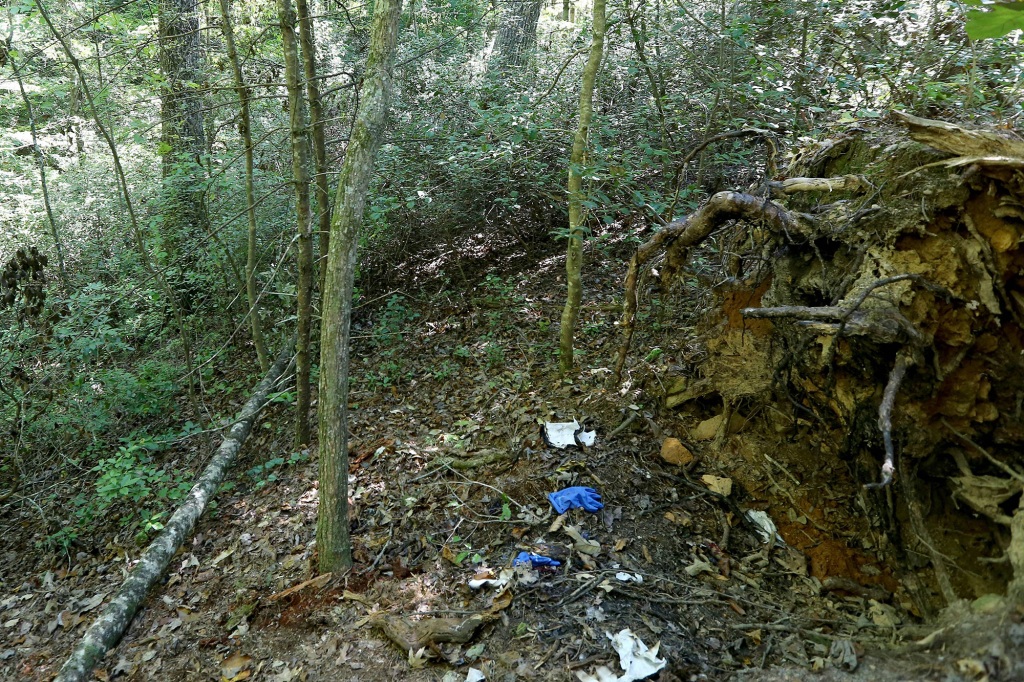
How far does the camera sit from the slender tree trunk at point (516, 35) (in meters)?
8.84

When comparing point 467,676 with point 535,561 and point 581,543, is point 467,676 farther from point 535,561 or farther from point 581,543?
point 581,543

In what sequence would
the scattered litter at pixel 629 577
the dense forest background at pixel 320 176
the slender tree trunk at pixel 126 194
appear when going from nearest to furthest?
1. the scattered litter at pixel 629 577
2. the slender tree trunk at pixel 126 194
3. the dense forest background at pixel 320 176

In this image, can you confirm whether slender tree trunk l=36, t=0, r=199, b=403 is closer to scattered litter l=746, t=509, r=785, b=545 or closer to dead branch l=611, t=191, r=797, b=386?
dead branch l=611, t=191, r=797, b=386

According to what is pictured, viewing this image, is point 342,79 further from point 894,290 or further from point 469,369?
point 894,290

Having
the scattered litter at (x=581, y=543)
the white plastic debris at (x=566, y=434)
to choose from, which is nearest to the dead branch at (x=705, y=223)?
the white plastic debris at (x=566, y=434)

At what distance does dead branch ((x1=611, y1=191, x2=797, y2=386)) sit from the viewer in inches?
163

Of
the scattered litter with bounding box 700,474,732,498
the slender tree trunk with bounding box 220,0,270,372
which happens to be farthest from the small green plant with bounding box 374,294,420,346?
the scattered litter with bounding box 700,474,732,498

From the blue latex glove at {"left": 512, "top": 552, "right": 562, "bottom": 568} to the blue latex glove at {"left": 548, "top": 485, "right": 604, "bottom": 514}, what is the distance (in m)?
0.45

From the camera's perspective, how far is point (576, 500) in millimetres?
4641

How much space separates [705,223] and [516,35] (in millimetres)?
6312

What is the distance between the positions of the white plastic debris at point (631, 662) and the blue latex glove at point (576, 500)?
1.11m

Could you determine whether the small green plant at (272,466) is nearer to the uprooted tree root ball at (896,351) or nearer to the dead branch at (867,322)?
the uprooted tree root ball at (896,351)

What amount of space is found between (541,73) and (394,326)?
434 centimetres

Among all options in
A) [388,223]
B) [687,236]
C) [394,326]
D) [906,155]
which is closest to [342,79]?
[388,223]
